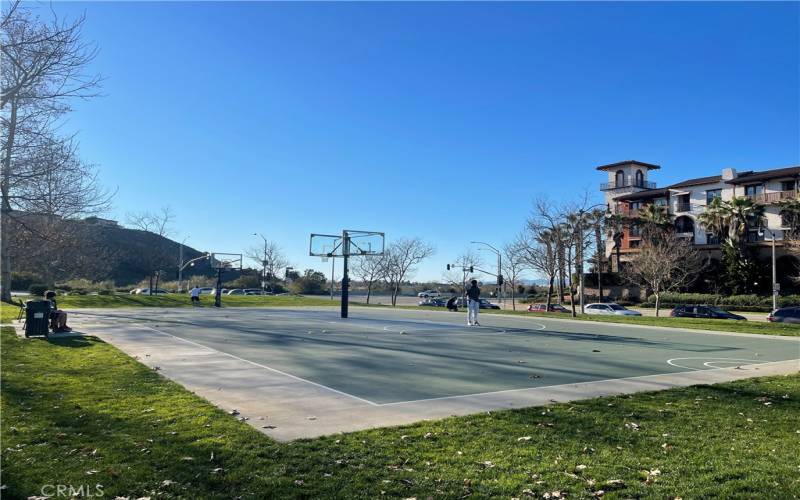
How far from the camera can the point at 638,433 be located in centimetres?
686

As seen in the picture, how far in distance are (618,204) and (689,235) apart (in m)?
12.0

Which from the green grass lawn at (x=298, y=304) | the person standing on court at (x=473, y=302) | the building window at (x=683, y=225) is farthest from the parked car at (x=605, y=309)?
the building window at (x=683, y=225)

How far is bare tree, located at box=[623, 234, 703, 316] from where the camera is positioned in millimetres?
44781

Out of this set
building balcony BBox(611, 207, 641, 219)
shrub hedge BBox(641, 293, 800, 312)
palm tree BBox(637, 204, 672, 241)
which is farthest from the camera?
building balcony BBox(611, 207, 641, 219)

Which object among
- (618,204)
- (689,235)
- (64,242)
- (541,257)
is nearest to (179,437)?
(64,242)

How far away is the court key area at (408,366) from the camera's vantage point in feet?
27.2

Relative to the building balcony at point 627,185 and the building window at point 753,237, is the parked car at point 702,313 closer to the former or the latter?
the building window at point 753,237

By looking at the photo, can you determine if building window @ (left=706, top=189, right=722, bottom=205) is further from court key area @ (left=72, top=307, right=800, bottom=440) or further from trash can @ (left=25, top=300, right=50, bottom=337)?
trash can @ (left=25, top=300, right=50, bottom=337)

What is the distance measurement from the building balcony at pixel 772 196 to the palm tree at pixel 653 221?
8845mm

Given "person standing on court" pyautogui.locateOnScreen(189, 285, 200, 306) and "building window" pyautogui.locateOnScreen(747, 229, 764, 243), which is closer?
"person standing on court" pyautogui.locateOnScreen(189, 285, 200, 306)

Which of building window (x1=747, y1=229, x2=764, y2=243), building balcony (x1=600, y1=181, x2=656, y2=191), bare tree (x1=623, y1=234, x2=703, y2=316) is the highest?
building balcony (x1=600, y1=181, x2=656, y2=191)
